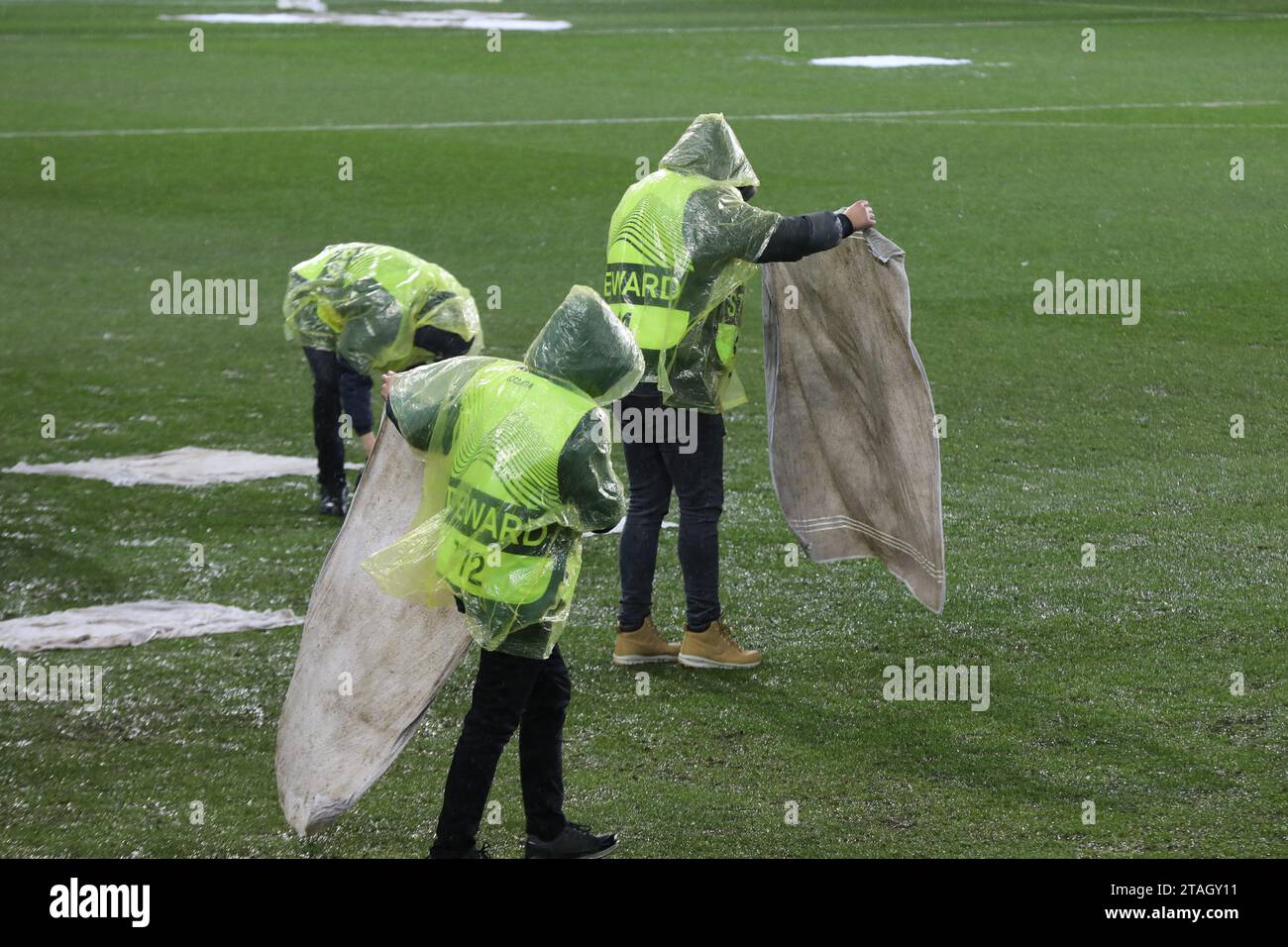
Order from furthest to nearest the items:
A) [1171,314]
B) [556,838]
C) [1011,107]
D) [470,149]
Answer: [1011,107], [470,149], [1171,314], [556,838]

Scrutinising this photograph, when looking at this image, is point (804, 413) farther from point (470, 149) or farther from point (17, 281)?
point (470, 149)

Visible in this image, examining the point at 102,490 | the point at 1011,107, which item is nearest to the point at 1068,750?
the point at 102,490

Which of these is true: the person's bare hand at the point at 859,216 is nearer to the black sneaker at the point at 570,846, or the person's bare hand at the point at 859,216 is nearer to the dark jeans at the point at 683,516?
the dark jeans at the point at 683,516

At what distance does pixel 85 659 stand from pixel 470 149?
51.2 ft

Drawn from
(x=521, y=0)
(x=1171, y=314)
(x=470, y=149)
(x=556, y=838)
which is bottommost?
(x=556, y=838)

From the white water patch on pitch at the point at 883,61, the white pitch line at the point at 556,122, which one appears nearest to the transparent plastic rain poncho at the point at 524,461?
the white pitch line at the point at 556,122

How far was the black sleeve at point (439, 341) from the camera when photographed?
8.00 meters

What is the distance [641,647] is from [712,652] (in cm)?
28

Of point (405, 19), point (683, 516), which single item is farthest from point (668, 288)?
point (405, 19)

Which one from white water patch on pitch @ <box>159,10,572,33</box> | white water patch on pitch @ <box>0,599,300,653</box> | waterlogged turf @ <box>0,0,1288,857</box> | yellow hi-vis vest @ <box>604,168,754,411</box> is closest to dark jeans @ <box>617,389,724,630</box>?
yellow hi-vis vest @ <box>604,168,754,411</box>

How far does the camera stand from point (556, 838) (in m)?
5.01

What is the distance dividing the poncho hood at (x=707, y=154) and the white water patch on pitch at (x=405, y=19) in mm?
29256

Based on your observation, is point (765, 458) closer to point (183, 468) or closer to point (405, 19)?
point (183, 468)

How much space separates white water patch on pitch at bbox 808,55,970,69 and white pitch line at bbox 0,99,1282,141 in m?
4.66
